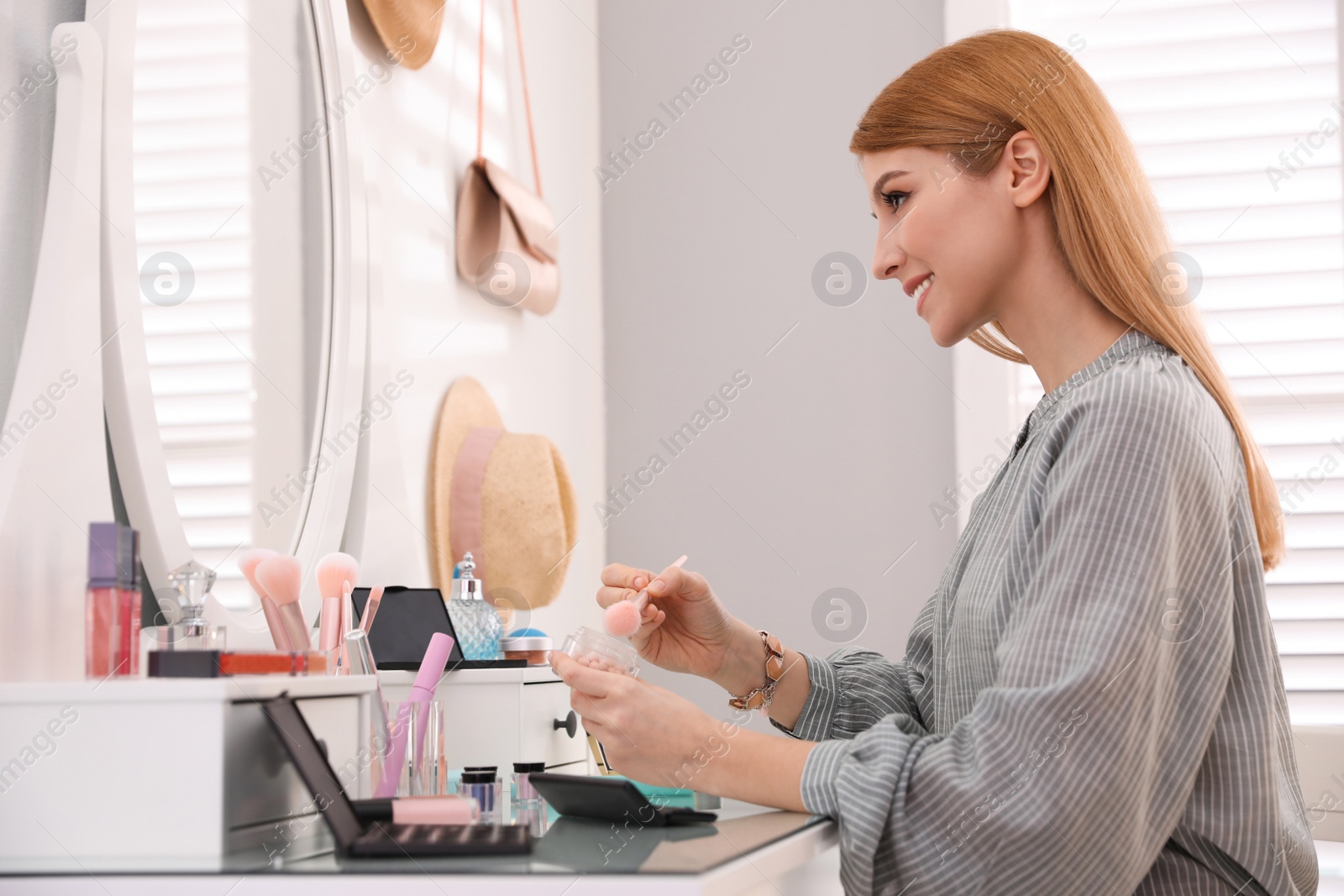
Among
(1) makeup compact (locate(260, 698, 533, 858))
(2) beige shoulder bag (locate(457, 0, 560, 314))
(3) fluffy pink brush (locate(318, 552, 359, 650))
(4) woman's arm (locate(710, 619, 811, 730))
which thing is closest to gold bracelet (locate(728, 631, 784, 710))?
(4) woman's arm (locate(710, 619, 811, 730))

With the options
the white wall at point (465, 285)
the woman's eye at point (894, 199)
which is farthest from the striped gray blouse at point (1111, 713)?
the white wall at point (465, 285)

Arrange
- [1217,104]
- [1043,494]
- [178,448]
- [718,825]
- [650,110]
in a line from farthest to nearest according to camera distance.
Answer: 1. [650,110]
2. [1217,104]
3. [178,448]
4. [1043,494]
5. [718,825]

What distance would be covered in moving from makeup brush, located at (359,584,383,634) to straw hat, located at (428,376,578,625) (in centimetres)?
45

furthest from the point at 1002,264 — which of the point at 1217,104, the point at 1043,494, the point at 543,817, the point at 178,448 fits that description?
the point at 1217,104

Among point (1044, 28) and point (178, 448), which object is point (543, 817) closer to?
point (178, 448)

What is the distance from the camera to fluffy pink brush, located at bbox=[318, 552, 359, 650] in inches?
36.9

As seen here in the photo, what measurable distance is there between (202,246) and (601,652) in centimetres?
50

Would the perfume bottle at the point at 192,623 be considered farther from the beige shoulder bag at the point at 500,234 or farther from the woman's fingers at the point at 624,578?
the beige shoulder bag at the point at 500,234

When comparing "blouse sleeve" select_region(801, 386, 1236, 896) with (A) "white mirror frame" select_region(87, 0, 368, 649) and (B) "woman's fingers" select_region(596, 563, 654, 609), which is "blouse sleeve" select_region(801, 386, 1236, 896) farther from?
(A) "white mirror frame" select_region(87, 0, 368, 649)

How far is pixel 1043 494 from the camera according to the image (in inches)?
33.3

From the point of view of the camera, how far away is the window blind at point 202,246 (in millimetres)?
951

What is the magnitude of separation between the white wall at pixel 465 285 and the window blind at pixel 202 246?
26 cm

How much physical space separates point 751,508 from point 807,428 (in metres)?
0.18

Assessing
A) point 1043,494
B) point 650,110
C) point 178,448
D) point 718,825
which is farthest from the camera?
point 650,110
